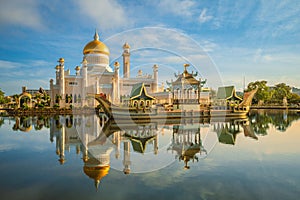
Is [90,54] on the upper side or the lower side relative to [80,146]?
upper

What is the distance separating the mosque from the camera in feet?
97.1

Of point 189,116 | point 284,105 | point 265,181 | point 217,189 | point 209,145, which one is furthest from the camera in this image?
point 284,105

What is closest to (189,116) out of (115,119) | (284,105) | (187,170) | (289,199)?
(115,119)

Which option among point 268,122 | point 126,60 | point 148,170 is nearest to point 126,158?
point 148,170

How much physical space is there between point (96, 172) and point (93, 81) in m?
28.5

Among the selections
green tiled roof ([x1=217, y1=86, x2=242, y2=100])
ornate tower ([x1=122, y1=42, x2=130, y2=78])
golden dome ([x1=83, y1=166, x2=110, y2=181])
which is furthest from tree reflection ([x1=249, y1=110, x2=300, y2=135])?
ornate tower ([x1=122, y1=42, x2=130, y2=78])

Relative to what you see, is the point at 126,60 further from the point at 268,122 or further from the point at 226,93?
the point at 268,122

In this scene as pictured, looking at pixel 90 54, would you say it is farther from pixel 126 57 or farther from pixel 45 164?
pixel 45 164

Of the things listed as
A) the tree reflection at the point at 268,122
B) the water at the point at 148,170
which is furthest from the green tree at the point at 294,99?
the water at the point at 148,170

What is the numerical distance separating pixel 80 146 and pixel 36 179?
132 inches

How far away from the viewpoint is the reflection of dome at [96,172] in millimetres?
4815

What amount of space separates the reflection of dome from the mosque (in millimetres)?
23272

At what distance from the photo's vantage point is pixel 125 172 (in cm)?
523

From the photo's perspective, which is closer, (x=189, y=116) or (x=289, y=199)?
(x=289, y=199)
